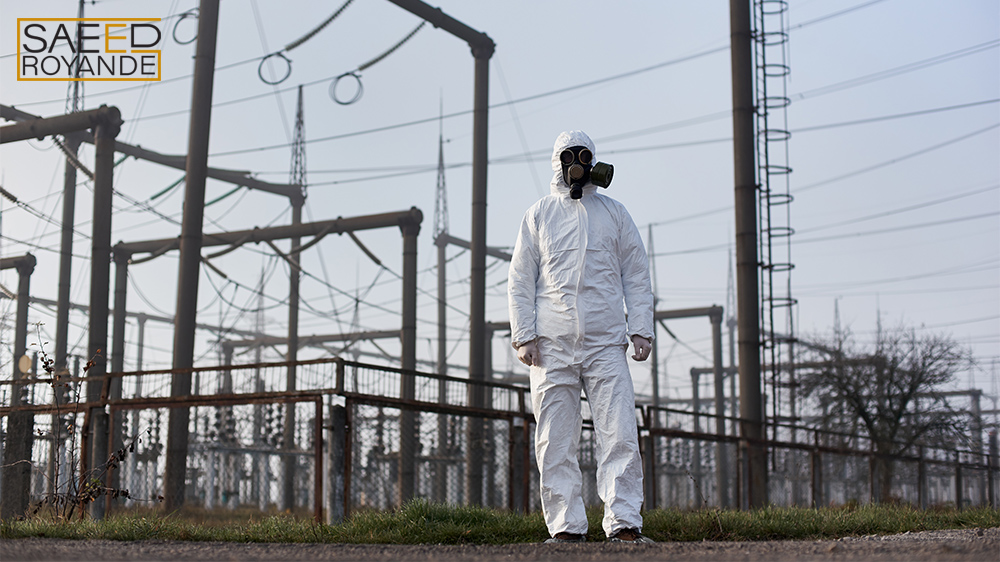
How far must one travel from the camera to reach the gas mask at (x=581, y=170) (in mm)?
4941

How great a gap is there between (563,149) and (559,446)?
1555 millimetres

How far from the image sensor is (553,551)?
384 centimetres

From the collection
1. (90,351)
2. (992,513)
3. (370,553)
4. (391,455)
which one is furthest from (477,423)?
(370,553)

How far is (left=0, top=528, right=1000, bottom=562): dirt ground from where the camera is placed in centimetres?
341

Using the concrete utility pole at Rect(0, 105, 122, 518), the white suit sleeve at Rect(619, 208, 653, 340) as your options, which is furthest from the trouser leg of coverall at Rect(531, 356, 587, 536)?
the concrete utility pole at Rect(0, 105, 122, 518)

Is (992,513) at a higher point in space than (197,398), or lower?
lower

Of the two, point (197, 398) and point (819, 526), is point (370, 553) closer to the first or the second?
point (819, 526)

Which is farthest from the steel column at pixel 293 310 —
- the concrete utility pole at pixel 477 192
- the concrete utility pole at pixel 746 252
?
the concrete utility pole at pixel 746 252

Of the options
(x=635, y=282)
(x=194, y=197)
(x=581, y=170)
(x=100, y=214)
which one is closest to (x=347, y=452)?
(x=635, y=282)

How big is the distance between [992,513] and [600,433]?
298 cm

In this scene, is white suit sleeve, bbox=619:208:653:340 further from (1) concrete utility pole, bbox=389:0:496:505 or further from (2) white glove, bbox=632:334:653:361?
(1) concrete utility pole, bbox=389:0:496:505

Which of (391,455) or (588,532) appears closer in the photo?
(588,532)

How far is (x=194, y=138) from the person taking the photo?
504 inches

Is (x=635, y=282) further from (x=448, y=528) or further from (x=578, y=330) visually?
(x=448, y=528)
